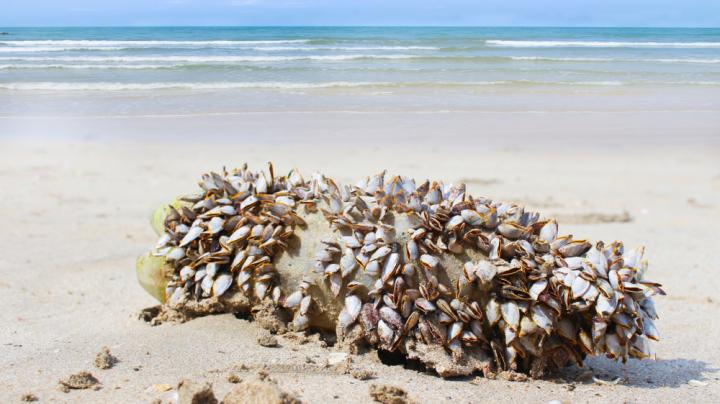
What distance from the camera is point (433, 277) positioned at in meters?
2.75

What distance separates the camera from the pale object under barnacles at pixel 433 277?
106 inches

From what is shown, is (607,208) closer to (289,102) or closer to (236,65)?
(289,102)

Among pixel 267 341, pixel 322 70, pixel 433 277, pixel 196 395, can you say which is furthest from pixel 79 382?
pixel 322 70

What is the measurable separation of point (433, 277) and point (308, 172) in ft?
18.2

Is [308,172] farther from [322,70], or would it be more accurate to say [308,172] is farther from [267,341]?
[322,70]

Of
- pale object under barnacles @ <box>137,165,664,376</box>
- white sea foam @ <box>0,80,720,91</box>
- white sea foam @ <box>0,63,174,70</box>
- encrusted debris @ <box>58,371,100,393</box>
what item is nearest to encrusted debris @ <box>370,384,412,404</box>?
pale object under barnacles @ <box>137,165,664,376</box>

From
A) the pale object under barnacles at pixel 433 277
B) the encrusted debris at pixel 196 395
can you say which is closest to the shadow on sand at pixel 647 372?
the pale object under barnacles at pixel 433 277

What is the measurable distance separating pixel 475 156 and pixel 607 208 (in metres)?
2.67

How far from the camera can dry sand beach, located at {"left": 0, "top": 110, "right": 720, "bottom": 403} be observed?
2.77m

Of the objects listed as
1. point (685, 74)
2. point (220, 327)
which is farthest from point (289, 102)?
point (685, 74)

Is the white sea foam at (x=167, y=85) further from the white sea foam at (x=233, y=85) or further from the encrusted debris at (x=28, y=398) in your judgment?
the encrusted debris at (x=28, y=398)

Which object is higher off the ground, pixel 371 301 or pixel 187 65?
pixel 187 65

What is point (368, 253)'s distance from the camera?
2826 millimetres

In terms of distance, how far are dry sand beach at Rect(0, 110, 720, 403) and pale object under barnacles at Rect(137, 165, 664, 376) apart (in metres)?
0.13
